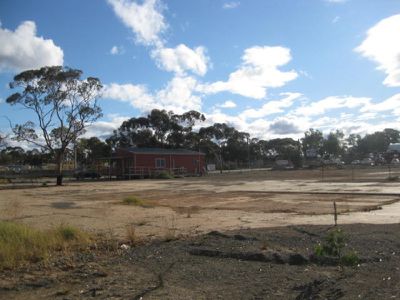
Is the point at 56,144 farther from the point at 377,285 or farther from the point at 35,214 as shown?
the point at 377,285

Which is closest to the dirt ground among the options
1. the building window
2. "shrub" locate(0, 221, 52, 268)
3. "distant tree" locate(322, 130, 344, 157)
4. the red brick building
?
"shrub" locate(0, 221, 52, 268)

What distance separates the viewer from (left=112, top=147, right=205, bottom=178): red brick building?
210 ft

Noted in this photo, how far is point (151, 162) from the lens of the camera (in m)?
66.3

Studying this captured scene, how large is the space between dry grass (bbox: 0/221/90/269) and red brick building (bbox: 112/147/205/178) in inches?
2037

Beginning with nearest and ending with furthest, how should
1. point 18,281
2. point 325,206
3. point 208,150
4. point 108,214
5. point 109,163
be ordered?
point 18,281
point 108,214
point 325,206
point 109,163
point 208,150

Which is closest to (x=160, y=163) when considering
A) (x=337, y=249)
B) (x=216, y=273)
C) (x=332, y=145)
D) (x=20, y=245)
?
(x=20, y=245)

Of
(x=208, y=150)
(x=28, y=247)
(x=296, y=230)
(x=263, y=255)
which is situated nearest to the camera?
(x=263, y=255)

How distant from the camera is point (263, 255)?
828cm

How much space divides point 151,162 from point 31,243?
188 ft

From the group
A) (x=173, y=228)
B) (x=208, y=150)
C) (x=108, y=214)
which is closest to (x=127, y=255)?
(x=173, y=228)

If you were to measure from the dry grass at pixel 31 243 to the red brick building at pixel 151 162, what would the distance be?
170 ft

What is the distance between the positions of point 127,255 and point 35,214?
370 inches

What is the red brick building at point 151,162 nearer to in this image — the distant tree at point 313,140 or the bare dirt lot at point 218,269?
the bare dirt lot at point 218,269

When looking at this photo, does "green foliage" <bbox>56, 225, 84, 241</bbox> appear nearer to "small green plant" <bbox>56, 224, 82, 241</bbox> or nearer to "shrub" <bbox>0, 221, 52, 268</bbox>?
"small green plant" <bbox>56, 224, 82, 241</bbox>
